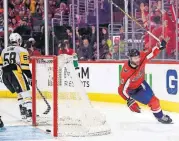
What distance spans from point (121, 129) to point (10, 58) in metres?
1.66

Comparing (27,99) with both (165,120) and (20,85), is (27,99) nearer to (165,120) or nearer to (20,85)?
(20,85)

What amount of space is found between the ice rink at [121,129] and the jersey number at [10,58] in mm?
724

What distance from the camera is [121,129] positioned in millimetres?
5160

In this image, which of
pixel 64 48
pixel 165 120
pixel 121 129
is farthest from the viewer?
pixel 64 48

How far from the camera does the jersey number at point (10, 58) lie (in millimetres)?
5848

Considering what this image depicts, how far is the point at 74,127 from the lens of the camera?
4.89m

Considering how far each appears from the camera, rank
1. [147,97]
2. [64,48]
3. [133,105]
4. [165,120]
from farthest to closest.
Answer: [64,48], [133,105], [147,97], [165,120]

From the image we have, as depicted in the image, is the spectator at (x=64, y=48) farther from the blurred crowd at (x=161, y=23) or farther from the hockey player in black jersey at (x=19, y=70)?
the hockey player in black jersey at (x=19, y=70)

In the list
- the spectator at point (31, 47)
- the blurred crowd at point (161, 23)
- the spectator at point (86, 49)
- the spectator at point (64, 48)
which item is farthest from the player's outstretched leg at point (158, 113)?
the spectator at point (31, 47)

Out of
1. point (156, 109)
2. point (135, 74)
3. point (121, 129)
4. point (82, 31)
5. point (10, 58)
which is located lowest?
point (121, 129)

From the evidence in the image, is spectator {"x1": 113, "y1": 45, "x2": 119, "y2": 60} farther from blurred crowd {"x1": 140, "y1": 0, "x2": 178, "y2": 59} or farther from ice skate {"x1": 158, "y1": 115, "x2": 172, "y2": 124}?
ice skate {"x1": 158, "y1": 115, "x2": 172, "y2": 124}

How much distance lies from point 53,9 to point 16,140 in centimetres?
629

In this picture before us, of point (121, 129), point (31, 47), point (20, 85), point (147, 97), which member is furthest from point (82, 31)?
point (121, 129)

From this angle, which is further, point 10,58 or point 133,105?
point 133,105
